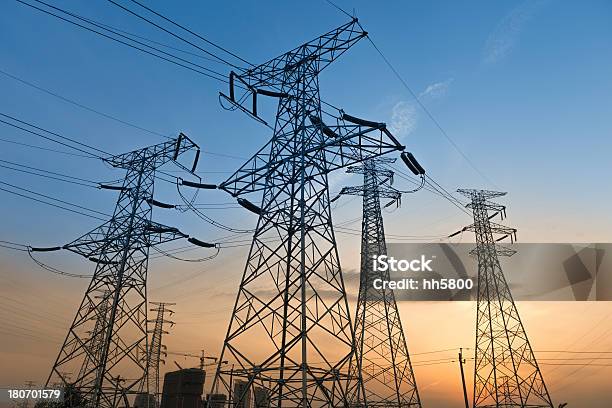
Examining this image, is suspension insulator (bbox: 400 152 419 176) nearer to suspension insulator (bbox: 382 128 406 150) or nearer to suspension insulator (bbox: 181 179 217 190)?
suspension insulator (bbox: 382 128 406 150)

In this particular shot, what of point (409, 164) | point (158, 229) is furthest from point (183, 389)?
point (409, 164)

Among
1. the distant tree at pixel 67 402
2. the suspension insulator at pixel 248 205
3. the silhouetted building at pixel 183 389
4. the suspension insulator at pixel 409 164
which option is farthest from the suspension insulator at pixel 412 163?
the silhouetted building at pixel 183 389

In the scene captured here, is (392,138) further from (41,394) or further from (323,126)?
(41,394)

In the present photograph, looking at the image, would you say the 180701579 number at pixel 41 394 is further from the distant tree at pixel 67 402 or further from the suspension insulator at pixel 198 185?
the suspension insulator at pixel 198 185

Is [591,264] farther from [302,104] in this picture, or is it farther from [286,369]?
[286,369]

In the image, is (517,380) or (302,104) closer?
(302,104)

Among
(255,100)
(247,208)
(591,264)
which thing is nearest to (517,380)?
(591,264)

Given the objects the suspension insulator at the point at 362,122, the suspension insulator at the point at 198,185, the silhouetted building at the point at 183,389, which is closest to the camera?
the suspension insulator at the point at 362,122

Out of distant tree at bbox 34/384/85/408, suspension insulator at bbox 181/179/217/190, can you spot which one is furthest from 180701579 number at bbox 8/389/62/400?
suspension insulator at bbox 181/179/217/190
